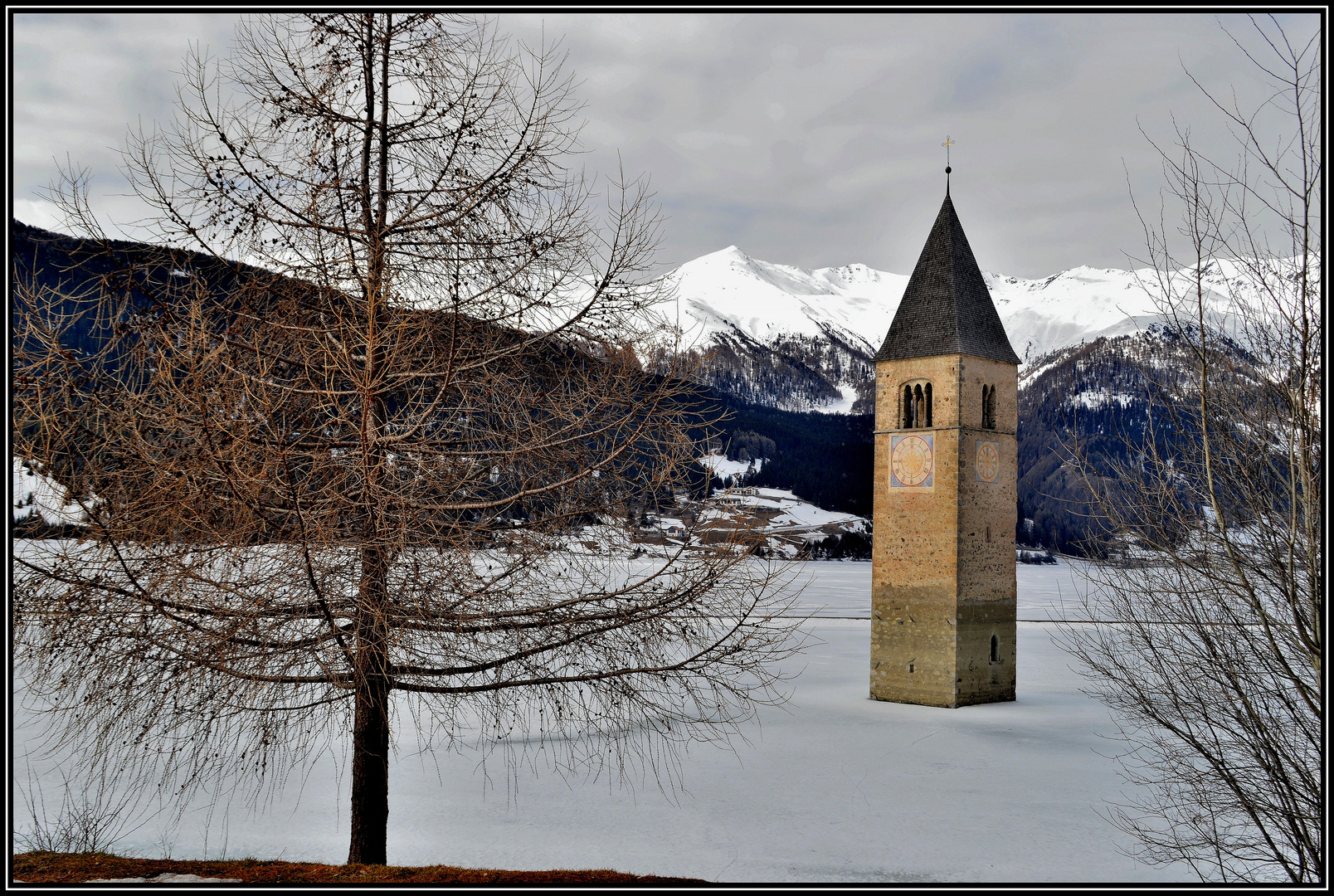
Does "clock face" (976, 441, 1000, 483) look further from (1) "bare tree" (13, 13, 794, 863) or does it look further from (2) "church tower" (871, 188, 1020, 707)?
(1) "bare tree" (13, 13, 794, 863)

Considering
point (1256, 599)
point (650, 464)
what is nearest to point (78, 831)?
point (650, 464)

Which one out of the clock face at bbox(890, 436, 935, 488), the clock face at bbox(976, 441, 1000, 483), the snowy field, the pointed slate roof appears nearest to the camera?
the snowy field

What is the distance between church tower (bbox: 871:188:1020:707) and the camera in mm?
28484

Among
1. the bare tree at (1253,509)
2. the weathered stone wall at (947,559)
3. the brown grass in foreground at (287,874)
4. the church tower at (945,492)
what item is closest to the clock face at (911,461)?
the church tower at (945,492)

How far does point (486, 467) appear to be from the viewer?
7.44 meters

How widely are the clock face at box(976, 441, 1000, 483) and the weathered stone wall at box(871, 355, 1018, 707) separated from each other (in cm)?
11

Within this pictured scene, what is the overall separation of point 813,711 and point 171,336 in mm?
23536

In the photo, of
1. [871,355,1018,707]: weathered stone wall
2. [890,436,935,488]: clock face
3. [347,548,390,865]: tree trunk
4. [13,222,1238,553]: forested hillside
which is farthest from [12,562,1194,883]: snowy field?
[13,222,1238,553]: forested hillside

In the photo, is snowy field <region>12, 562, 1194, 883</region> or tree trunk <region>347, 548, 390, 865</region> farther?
snowy field <region>12, 562, 1194, 883</region>

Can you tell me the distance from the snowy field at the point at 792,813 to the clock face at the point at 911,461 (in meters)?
6.75

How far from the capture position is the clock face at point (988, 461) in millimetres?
29609

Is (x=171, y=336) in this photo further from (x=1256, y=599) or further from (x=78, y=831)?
(x=1256, y=599)

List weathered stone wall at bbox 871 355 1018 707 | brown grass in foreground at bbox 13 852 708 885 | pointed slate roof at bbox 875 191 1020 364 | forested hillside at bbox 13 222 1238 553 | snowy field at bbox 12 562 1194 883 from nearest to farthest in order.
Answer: brown grass in foreground at bbox 13 852 708 885
snowy field at bbox 12 562 1194 883
weathered stone wall at bbox 871 355 1018 707
pointed slate roof at bbox 875 191 1020 364
forested hillside at bbox 13 222 1238 553

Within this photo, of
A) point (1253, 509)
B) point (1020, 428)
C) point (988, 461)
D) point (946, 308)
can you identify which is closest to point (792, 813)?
point (1253, 509)
